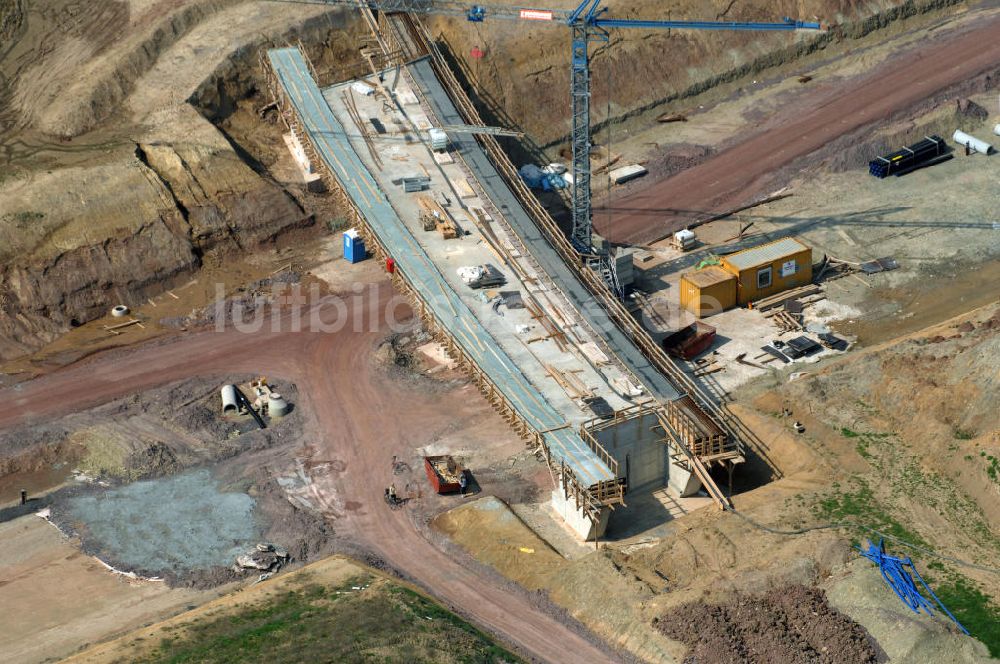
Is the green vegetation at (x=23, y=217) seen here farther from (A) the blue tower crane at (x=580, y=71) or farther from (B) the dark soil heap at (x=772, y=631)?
(B) the dark soil heap at (x=772, y=631)

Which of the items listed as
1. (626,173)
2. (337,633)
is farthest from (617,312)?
(337,633)

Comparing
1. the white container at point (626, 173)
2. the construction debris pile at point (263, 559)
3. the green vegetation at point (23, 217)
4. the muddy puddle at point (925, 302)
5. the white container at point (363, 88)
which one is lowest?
the construction debris pile at point (263, 559)

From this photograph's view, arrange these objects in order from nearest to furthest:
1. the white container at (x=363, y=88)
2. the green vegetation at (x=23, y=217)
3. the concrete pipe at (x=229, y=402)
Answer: the concrete pipe at (x=229, y=402) → the green vegetation at (x=23, y=217) → the white container at (x=363, y=88)

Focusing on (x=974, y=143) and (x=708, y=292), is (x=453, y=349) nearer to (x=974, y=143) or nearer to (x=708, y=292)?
(x=708, y=292)

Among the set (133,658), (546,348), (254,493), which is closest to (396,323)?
(546,348)

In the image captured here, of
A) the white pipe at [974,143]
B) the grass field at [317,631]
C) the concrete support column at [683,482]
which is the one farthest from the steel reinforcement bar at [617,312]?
the white pipe at [974,143]

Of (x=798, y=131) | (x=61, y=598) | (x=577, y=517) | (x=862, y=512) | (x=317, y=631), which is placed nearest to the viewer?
(x=317, y=631)

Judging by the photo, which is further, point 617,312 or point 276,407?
point 617,312
